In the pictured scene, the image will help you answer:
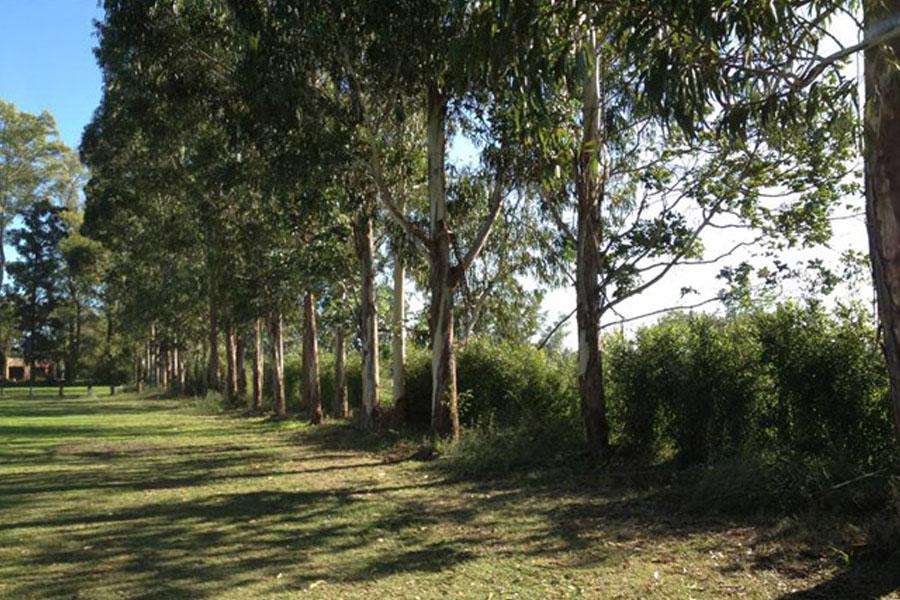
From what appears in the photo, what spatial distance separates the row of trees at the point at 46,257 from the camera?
57906mm

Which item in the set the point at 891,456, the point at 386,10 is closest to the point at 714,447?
the point at 891,456

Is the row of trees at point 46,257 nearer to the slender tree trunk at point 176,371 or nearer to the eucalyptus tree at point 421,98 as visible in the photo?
the slender tree trunk at point 176,371

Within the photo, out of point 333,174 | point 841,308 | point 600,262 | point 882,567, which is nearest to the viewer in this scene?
point 882,567

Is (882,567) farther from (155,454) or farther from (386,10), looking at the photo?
(155,454)

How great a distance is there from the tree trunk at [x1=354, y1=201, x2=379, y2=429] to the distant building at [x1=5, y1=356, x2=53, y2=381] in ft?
242

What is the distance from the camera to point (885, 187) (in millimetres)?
5852

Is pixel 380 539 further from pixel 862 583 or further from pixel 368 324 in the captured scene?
pixel 368 324

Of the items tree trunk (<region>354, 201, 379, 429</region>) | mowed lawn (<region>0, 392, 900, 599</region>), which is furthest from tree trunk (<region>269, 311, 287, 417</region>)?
mowed lawn (<region>0, 392, 900, 599</region>)

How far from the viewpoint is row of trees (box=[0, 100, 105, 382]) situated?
57906 mm

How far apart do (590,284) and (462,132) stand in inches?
204

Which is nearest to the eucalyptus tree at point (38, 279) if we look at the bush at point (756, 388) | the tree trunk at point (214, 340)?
the tree trunk at point (214, 340)

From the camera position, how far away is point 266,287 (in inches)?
958

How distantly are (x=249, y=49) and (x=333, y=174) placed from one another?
2655 mm

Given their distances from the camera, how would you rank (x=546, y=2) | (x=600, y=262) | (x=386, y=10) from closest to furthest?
(x=546, y=2) < (x=386, y=10) < (x=600, y=262)
